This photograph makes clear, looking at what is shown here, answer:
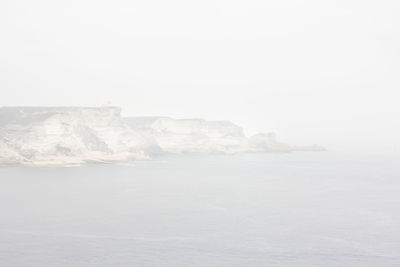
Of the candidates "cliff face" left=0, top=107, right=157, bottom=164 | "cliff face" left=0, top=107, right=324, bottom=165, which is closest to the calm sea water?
"cliff face" left=0, top=107, right=157, bottom=164

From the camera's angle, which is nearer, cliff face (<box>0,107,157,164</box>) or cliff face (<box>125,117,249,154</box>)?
cliff face (<box>0,107,157,164</box>)

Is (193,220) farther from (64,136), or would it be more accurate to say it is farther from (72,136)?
(72,136)

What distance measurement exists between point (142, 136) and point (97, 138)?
101ft

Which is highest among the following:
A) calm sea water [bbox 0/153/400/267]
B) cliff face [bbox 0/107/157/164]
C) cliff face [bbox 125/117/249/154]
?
cliff face [bbox 125/117/249/154]

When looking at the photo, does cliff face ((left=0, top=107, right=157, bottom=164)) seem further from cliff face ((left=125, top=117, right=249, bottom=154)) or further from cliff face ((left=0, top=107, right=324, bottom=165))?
cliff face ((left=125, top=117, right=249, bottom=154))

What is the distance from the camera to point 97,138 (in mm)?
142500

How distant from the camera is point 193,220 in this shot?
204ft

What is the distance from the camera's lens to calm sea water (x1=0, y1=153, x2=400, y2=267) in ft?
151

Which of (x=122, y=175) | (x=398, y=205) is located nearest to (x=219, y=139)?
(x=122, y=175)

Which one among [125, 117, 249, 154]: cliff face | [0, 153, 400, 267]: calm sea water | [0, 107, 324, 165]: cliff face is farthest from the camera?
[125, 117, 249, 154]: cliff face

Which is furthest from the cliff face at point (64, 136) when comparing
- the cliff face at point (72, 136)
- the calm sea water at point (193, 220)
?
the calm sea water at point (193, 220)

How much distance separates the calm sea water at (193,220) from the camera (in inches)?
1806

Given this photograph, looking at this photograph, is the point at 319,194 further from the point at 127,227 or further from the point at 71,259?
the point at 71,259

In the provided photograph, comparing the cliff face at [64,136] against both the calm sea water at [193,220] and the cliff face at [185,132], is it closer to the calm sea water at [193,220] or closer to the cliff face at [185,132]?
the calm sea water at [193,220]
